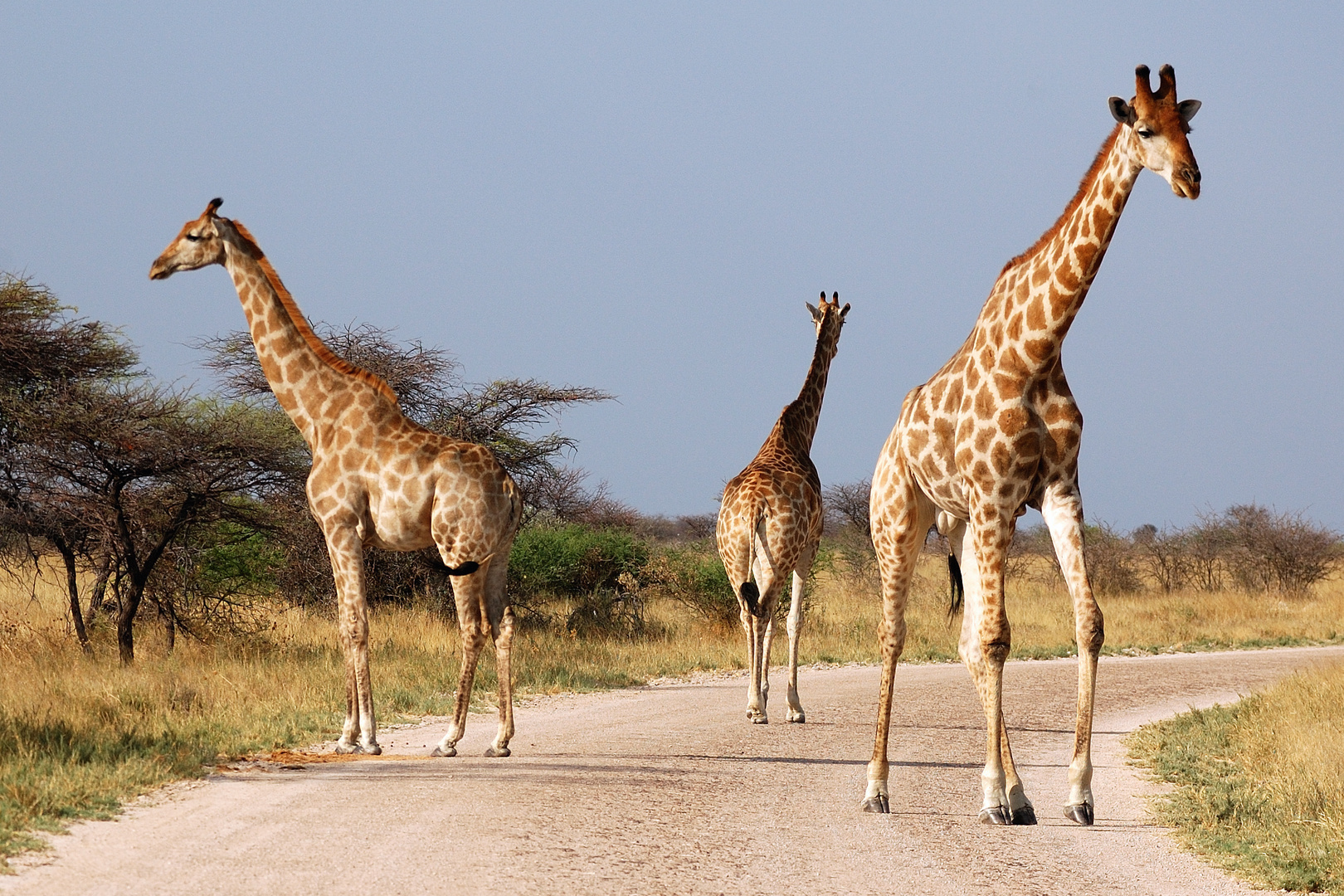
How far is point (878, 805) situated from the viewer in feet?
24.5

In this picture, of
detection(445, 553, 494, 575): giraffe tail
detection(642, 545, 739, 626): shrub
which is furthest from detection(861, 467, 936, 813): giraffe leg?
detection(642, 545, 739, 626): shrub

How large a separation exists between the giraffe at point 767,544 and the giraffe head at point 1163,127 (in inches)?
227

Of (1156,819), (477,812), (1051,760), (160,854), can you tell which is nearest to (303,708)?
(477,812)

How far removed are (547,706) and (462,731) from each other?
10.3 ft

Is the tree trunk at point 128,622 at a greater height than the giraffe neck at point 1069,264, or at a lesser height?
lesser

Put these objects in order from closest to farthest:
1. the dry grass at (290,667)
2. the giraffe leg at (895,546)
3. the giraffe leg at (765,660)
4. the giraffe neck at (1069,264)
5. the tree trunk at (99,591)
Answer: the giraffe neck at (1069,264)
the dry grass at (290,667)
the giraffe leg at (895,546)
the giraffe leg at (765,660)
the tree trunk at (99,591)

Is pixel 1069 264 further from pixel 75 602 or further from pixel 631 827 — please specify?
pixel 75 602

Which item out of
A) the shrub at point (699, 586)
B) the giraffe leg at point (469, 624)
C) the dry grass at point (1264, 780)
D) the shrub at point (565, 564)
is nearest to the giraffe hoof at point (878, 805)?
the dry grass at point (1264, 780)

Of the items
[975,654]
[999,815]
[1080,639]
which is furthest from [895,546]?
[999,815]

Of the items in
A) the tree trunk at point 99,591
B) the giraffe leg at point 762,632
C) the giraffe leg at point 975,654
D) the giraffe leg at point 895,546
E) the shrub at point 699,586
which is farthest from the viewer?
the shrub at point 699,586

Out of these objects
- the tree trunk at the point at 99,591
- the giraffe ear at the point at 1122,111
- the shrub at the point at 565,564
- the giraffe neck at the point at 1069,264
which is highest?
the giraffe ear at the point at 1122,111

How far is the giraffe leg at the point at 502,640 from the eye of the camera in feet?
30.3

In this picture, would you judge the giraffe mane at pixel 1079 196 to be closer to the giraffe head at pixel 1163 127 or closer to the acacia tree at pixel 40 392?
the giraffe head at pixel 1163 127

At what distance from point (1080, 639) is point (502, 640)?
4313 millimetres
